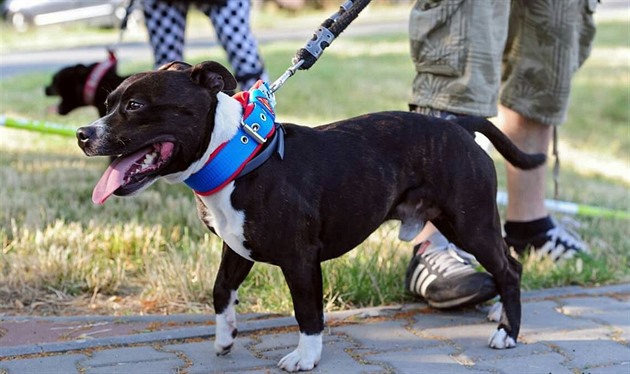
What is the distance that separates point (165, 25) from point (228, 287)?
308 cm

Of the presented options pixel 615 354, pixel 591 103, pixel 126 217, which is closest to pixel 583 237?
pixel 615 354

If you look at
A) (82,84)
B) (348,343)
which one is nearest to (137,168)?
(348,343)

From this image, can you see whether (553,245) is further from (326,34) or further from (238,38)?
(238,38)

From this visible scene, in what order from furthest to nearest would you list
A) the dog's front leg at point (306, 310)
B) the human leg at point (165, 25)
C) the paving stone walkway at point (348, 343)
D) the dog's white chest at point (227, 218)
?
the human leg at point (165, 25), the paving stone walkway at point (348, 343), the dog's front leg at point (306, 310), the dog's white chest at point (227, 218)

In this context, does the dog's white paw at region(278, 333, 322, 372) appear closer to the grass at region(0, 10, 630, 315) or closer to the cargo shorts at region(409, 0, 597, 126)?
the grass at region(0, 10, 630, 315)

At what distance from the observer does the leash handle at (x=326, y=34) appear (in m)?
3.39

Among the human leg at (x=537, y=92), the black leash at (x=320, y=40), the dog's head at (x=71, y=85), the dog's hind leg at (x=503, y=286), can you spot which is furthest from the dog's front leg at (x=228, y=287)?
the dog's head at (x=71, y=85)

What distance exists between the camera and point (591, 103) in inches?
448

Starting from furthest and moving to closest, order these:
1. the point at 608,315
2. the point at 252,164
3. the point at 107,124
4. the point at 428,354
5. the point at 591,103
→ the point at 591,103, the point at 608,315, the point at 428,354, the point at 252,164, the point at 107,124

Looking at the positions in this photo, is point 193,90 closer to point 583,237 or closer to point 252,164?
point 252,164

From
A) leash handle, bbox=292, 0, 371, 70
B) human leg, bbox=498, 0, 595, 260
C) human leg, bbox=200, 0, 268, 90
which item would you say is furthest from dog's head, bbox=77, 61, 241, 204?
human leg, bbox=200, 0, 268, 90

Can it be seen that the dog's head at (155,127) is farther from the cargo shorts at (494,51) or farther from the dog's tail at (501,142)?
the cargo shorts at (494,51)

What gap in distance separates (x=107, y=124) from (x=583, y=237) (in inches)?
126

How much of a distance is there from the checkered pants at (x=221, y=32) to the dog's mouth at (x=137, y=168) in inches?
120
